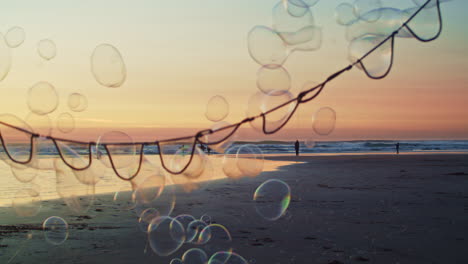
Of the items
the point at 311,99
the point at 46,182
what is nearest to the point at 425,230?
the point at 311,99

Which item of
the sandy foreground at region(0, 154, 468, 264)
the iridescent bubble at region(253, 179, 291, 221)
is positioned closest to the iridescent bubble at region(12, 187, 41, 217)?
the sandy foreground at region(0, 154, 468, 264)

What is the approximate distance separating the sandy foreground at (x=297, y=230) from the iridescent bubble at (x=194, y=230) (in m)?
0.22

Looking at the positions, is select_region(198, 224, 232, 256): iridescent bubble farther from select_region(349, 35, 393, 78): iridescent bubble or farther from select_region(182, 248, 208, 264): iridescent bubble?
select_region(349, 35, 393, 78): iridescent bubble

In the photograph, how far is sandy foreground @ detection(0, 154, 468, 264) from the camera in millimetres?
5328

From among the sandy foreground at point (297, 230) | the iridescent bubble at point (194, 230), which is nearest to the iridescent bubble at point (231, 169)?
the iridescent bubble at point (194, 230)

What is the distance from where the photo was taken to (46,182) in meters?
13.6

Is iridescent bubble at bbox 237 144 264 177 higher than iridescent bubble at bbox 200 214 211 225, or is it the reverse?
iridescent bubble at bbox 237 144 264 177

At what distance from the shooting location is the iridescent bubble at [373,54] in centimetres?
275

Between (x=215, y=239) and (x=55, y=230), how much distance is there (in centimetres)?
250

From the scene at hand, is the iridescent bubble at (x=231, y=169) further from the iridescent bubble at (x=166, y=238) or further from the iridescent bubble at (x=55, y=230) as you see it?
the iridescent bubble at (x=55, y=230)

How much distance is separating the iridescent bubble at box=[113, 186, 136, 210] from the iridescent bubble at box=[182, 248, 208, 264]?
3.80 metres

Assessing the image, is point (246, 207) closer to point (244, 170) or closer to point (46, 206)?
point (244, 170)

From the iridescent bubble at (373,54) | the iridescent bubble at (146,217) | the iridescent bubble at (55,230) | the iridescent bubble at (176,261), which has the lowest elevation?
Answer: the iridescent bubble at (176,261)

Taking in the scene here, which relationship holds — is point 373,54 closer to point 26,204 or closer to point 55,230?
point 55,230
